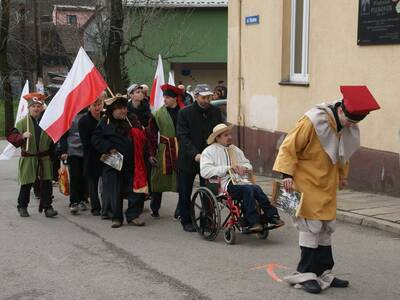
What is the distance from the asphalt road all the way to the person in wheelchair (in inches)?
14.1

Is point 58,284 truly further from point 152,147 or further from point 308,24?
point 308,24

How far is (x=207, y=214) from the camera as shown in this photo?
7.47 meters

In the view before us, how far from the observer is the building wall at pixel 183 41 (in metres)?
29.0

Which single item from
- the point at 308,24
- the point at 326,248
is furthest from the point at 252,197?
the point at 308,24

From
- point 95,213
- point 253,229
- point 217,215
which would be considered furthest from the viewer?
point 95,213

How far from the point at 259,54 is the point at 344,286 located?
26.1 feet

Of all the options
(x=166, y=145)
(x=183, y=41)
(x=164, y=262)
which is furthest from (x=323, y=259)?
(x=183, y=41)

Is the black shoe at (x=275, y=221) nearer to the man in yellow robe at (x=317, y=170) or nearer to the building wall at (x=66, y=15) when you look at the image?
the man in yellow robe at (x=317, y=170)

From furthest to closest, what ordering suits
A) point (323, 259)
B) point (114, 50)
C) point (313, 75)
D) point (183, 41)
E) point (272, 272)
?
point (183, 41)
point (114, 50)
point (313, 75)
point (272, 272)
point (323, 259)

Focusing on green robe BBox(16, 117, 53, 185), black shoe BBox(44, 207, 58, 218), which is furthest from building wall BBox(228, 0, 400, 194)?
green robe BBox(16, 117, 53, 185)

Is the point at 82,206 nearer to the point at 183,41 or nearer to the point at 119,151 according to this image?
the point at 119,151

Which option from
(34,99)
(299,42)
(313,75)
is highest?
(299,42)

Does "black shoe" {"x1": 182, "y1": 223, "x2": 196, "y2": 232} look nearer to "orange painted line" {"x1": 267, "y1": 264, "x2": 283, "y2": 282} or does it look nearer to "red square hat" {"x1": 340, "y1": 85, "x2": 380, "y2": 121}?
"orange painted line" {"x1": 267, "y1": 264, "x2": 283, "y2": 282}

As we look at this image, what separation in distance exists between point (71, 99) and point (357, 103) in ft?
15.2
